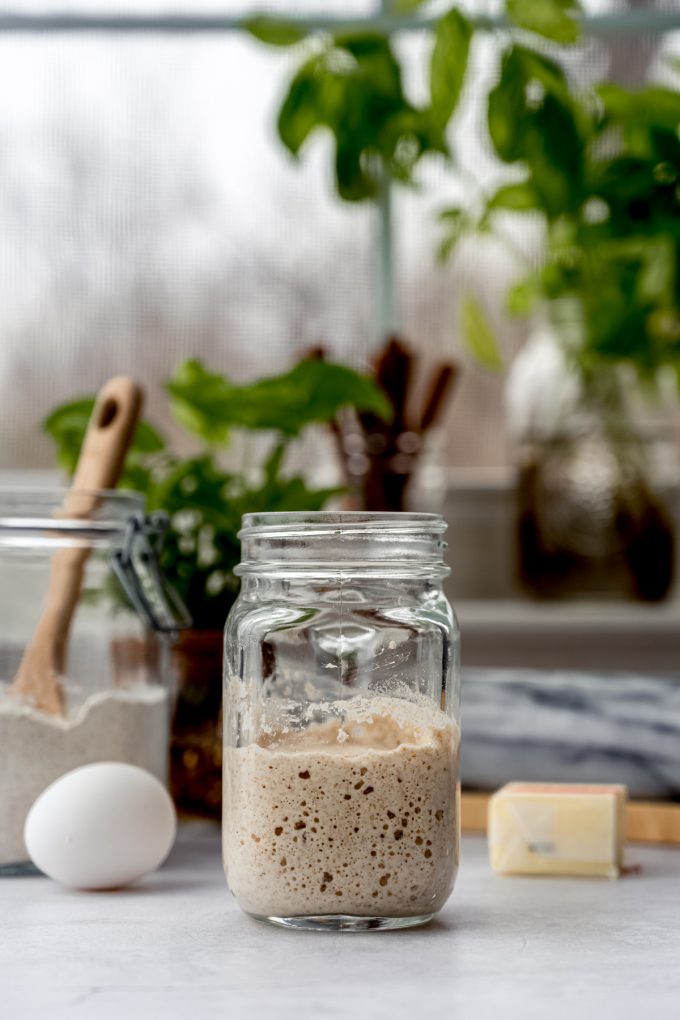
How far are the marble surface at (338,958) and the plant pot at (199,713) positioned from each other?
0.39ft

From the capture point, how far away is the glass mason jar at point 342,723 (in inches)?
22.0

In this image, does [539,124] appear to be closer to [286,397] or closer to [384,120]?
[384,120]

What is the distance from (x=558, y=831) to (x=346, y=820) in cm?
20

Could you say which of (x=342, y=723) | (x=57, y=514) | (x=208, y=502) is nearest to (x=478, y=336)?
(x=208, y=502)

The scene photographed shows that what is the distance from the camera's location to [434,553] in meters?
0.61

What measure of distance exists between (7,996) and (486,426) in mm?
1168

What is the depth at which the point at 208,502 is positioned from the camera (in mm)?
854

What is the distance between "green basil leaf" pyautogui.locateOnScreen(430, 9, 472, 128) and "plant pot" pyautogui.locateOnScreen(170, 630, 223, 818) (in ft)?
1.41

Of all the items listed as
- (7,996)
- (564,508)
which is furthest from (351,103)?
(7,996)

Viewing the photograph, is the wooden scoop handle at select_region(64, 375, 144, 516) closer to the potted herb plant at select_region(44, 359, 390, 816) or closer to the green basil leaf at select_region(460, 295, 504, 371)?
the potted herb plant at select_region(44, 359, 390, 816)

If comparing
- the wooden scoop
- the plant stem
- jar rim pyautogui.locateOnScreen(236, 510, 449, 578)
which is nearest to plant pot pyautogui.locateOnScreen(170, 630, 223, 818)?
the wooden scoop

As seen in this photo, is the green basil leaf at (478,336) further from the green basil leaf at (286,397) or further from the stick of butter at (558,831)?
the stick of butter at (558,831)

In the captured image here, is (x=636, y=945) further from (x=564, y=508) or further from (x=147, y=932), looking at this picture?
(x=564, y=508)

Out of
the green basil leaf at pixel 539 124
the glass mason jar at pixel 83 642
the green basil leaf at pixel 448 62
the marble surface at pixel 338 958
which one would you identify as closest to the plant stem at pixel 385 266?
the green basil leaf at pixel 539 124
